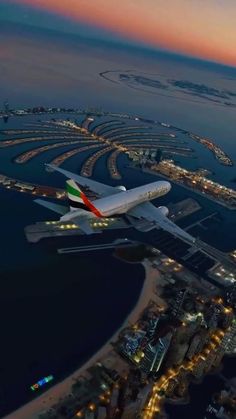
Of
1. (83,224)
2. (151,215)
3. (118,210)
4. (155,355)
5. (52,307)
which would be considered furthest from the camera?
(151,215)

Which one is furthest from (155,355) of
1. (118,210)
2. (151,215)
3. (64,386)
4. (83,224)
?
(151,215)

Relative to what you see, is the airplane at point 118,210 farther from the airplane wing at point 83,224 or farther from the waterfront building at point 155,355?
the waterfront building at point 155,355

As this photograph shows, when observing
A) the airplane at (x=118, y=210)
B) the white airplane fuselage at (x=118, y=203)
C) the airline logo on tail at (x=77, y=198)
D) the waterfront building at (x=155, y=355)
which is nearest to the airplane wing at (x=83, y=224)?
the airplane at (x=118, y=210)

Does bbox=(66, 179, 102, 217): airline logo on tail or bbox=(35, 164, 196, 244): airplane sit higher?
bbox=(66, 179, 102, 217): airline logo on tail

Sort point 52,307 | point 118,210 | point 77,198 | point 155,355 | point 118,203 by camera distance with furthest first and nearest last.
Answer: point 118,210, point 118,203, point 77,198, point 52,307, point 155,355

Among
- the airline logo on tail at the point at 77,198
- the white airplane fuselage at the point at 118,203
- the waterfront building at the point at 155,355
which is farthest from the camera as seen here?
the white airplane fuselage at the point at 118,203

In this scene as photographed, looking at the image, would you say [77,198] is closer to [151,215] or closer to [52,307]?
[151,215]

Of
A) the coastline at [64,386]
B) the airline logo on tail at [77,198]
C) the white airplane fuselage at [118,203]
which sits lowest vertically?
the coastline at [64,386]

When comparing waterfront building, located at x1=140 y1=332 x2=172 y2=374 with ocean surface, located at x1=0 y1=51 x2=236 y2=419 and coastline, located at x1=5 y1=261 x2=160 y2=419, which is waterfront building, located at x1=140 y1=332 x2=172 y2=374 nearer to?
coastline, located at x1=5 y1=261 x2=160 y2=419

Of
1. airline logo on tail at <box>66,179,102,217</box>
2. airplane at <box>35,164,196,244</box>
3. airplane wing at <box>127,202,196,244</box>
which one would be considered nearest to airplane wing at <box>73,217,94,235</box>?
airplane at <box>35,164,196,244</box>
